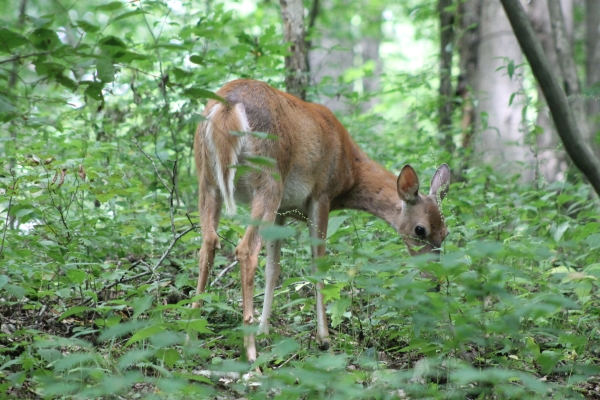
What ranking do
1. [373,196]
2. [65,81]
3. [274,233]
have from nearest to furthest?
1. [274,233]
2. [65,81]
3. [373,196]

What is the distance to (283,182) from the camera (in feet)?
18.8

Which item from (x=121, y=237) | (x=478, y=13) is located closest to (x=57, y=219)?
(x=121, y=237)

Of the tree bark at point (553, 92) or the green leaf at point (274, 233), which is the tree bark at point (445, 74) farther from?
the green leaf at point (274, 233)

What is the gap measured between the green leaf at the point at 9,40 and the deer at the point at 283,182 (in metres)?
1.81

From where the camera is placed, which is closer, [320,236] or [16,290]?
[16,290]

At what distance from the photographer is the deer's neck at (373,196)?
6.85m

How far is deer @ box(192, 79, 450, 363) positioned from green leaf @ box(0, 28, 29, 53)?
181cm

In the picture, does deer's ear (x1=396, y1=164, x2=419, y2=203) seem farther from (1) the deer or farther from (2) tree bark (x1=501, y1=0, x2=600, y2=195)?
(2) tree bark (x1=501, y1=0, x2=600, y2=195)

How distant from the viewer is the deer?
5273 millimetres

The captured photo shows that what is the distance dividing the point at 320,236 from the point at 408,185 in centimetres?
107

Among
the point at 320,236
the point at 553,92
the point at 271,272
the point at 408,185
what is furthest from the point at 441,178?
the point at 553,92

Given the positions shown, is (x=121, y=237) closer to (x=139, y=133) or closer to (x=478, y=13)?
(x=139, y=133)

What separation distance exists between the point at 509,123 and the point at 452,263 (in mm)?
7230

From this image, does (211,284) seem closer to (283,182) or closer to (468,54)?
(283,182)
